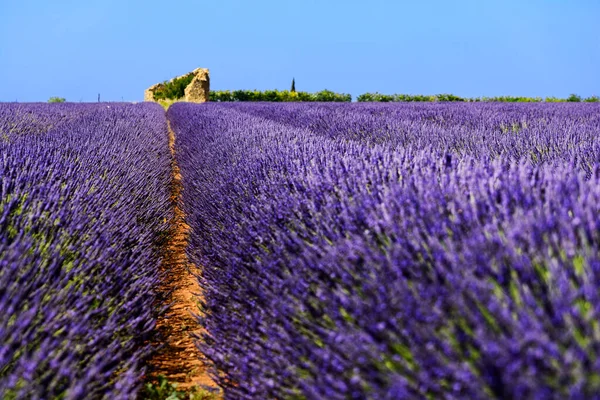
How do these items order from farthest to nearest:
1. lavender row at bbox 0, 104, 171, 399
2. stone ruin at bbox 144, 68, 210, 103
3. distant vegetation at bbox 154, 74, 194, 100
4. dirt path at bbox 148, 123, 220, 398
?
distant vegetation at bbox 154, 74, 194, 100
stone ruin at bbox 144, 68, 210, 103
dirt path at bbox 148, 123, 220, 398
lavender row at bbox 0, 104, 171, 399

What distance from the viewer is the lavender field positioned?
1.05 meters

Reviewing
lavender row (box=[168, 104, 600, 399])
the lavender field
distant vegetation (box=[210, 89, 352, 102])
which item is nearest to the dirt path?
the lavender field

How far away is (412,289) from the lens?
1.32 m

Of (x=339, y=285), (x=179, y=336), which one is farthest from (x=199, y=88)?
(x=339, y=285)

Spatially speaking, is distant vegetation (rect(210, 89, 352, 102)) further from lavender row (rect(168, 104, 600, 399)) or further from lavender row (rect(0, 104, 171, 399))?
lavender row (rect(168, 104, 600, 399))

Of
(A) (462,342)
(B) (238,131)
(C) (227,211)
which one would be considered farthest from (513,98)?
(A) (462,342)

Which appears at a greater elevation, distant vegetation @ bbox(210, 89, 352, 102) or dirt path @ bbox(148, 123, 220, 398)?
distant vegetation @ bbox(210, 89, 352, 102)

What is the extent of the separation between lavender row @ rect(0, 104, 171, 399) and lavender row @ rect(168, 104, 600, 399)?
14.9 inches

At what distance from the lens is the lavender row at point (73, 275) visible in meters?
1.45

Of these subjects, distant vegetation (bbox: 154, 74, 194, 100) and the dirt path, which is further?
distant vegetation (bbox: 154, 74, 194, 100)

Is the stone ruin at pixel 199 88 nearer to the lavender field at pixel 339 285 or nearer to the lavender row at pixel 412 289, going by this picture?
the lavender field at pixel 339 285

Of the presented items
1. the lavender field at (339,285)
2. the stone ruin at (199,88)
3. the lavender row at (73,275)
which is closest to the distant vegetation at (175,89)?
the stone ruin at (199,88)

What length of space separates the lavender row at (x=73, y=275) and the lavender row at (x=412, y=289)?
0.38m

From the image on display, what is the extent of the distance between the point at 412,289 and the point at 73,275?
1309 millimetres
